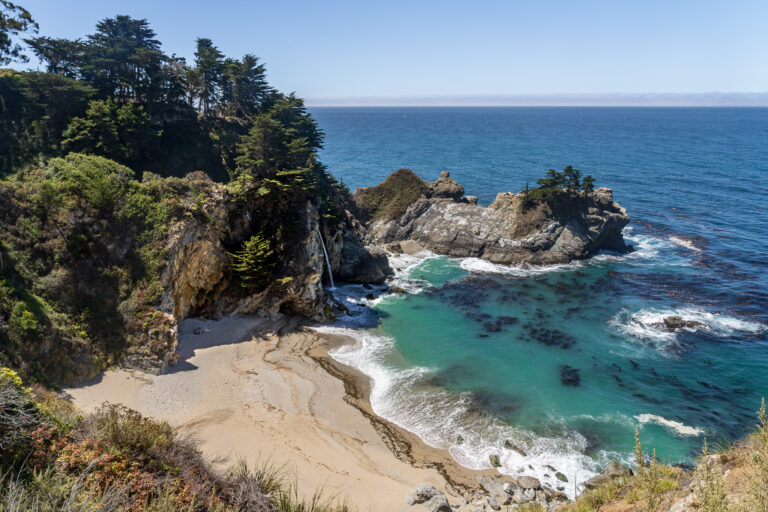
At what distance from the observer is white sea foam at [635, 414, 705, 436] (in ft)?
70.1

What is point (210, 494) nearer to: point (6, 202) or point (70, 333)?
point (70, 333)

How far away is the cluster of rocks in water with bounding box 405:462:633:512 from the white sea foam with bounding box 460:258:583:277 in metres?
25.5

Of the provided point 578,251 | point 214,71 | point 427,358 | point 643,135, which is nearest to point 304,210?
point 427,358

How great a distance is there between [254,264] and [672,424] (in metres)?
28.6

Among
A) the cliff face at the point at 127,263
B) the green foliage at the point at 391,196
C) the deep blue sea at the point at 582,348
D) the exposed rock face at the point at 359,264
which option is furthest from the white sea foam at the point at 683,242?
the cliff face at the point at 127,263

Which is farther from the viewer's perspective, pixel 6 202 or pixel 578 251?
pixel 578 251

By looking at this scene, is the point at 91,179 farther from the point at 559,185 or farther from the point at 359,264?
the point at 559,185

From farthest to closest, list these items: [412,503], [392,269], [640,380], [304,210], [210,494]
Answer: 1. [392,269]
2. [304,210]
3. [640,380]
4. [412,503]
5. [210,494]

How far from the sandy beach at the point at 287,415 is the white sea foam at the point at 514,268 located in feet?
72.9

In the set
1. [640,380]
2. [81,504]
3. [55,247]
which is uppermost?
[55,247]

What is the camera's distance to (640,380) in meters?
25.5

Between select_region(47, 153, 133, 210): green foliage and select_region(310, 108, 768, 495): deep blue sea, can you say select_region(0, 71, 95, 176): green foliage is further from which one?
select_region(310, 108, 768, 495): deep blue sea

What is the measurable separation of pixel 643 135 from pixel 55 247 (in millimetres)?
184017

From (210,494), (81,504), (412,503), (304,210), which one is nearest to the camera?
(81,504)
